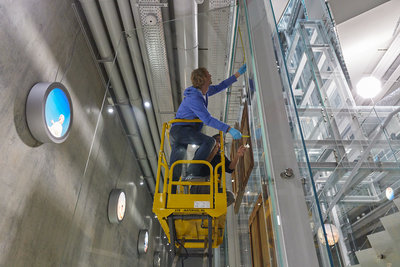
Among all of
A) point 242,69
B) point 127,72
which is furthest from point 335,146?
point 127,72

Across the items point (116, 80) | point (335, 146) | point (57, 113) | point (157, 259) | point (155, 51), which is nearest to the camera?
point (335, 146)

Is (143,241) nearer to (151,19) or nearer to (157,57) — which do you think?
(157,57)

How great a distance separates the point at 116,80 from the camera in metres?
3.42

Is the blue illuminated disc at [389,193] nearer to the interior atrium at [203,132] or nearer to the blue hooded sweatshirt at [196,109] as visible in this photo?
the interior atrium at [203,132]

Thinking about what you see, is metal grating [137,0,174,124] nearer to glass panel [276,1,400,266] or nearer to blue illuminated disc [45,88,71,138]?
blue illuminated disc [45,88,71,138]

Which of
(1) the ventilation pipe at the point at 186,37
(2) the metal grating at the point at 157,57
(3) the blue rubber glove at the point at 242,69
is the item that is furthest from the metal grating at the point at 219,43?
(2) the metal grating at the point at 157,57

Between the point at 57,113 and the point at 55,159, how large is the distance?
0.70 m

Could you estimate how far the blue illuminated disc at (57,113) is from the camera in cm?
275

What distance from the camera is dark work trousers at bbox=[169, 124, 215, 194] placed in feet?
9.02

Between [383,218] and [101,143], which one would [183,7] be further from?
[383,218]

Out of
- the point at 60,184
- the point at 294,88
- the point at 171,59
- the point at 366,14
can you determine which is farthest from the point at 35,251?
the point at 366,14

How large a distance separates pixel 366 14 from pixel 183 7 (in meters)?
3.11

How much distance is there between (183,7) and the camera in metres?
3.55

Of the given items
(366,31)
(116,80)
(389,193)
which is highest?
(366,31)
